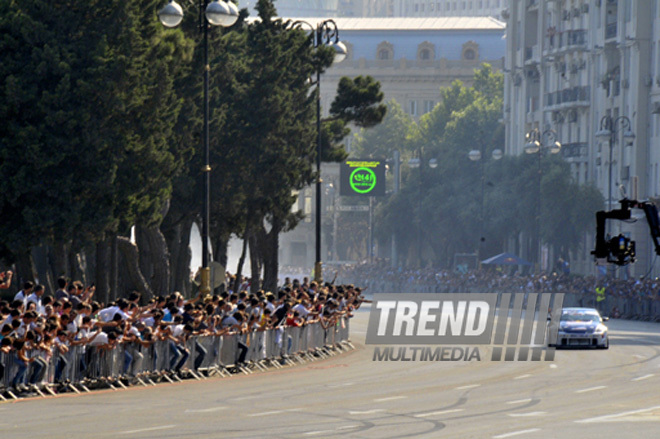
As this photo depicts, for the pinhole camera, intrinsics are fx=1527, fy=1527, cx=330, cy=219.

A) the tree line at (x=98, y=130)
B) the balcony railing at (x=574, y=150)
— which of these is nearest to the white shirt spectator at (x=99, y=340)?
the tree line at (x=98, y=130)

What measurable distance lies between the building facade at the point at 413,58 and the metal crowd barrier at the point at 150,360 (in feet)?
400

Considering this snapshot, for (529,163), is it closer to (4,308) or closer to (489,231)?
(489,231)

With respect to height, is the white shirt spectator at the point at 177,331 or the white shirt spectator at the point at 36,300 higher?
the white shirt spectator at the point at 36,300

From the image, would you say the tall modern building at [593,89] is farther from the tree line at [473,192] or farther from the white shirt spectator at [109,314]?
the white shirt spectator at [109,314]

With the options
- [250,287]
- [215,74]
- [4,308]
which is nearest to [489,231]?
[250,287]

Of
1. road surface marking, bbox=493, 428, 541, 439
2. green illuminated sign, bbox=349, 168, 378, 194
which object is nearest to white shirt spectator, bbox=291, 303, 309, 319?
road surface marking, bbox=493, 428, 541, 439

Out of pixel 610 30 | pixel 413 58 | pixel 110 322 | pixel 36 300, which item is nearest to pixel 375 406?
pixel 110 322

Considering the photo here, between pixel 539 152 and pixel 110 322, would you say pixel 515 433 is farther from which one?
pixel 539 152

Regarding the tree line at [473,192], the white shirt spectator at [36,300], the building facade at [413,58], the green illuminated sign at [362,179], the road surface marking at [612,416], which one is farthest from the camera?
the building facade at [413,58]

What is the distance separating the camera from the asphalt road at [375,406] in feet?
63.1

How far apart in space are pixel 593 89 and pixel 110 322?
2761 inches

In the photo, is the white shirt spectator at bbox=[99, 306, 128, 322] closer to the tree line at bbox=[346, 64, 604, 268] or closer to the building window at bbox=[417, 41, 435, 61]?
the tree line at bbox=[346, 64, 604, 268]

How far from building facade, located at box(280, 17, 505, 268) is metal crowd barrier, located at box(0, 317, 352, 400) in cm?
12179

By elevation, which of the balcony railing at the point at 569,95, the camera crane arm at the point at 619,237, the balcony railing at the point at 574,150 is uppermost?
the balcony railing at the point at 569,95
